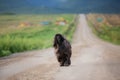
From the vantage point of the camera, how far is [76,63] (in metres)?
5.47

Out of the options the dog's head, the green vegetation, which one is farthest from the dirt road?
the dog's head

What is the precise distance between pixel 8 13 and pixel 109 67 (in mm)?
2245

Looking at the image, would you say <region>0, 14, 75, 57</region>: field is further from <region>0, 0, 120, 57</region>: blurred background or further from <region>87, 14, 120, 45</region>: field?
<region>87, 14, 120, 45</region>: field

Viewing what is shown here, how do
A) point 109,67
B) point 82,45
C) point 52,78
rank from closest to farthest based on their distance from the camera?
point 52,78 < point 109,67 < point 82,45

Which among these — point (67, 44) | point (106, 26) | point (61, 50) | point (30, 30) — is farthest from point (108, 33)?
point (30, 30)

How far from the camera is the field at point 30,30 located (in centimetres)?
564

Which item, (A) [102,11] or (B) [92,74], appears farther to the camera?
(A) [102,11]

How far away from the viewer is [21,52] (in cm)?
557

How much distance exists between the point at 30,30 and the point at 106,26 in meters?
1.55

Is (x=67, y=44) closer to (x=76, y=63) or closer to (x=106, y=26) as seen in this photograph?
(x=76, y=63)

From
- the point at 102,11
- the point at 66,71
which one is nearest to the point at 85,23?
the point at 102,11

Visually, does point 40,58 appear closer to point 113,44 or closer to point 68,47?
point 68,47

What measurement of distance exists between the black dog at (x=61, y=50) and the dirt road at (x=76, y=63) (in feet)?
0.39

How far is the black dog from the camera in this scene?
534 cm
